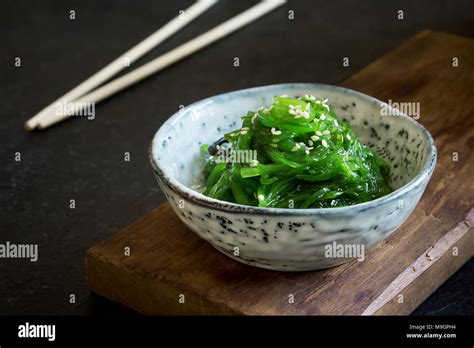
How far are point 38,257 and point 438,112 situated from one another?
108 cm

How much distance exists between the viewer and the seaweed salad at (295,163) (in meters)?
1.69

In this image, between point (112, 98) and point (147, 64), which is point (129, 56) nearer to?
point (147, 64)

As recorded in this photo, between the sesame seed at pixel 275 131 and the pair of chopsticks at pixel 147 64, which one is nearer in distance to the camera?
the sesame seed at pixel 275 131

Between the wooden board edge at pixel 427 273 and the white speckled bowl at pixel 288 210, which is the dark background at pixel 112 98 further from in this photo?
the white speckled bowl at pixel 288 210

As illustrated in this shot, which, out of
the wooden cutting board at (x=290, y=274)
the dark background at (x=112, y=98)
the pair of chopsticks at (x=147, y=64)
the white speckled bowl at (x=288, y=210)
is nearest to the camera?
the white speckled bowl at (x=288, y=210)

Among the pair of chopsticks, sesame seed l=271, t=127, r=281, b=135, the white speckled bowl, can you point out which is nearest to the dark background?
the pair of chopsticks

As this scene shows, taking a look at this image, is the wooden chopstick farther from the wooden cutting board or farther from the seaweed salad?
the seaweed salad

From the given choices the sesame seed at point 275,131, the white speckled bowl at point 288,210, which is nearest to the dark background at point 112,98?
the white speckled bowl at point 288,210

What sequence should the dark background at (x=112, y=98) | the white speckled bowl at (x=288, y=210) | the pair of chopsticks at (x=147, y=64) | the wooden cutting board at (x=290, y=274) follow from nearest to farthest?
1. the white speckled bowl at (x=288, y=210)
2. the wooden cutting board at (x=290, y=274)
3. the dark background at (x=112, y=98)
4. the pair of chopsticks at (x=147, y=64)

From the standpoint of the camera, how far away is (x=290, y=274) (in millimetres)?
1749

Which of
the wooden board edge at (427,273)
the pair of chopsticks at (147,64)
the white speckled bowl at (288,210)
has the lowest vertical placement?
the wooden board edge at (427,273)

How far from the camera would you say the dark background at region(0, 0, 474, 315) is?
1.97 m

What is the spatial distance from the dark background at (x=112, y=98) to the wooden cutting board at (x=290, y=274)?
0.08 metres

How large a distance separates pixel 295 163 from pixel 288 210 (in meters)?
0.16
